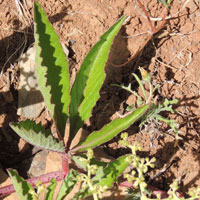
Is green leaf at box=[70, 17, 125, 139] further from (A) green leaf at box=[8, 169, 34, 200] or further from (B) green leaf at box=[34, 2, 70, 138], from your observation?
(A) green leaf at box=[8, 169, 34, 200]

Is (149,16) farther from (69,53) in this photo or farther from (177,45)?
(69,53)

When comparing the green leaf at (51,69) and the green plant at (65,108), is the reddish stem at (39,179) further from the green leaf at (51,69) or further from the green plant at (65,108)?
the green leaf at (51,69)

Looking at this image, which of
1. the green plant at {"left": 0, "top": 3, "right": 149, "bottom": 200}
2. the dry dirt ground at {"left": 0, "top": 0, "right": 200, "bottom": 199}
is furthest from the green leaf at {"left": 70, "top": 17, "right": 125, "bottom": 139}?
the dry dirt ground at {"left": 0, "top": 0, "right": 200, "bottom": 199}

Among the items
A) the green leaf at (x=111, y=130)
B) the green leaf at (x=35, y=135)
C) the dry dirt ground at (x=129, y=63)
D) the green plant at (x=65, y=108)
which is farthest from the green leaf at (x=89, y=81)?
the dry dirt ground at (x=129, y=63)

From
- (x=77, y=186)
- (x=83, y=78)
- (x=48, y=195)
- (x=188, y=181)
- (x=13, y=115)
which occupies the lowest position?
(x=188, y=181)

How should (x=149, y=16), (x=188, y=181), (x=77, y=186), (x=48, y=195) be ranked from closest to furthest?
1. (x=48, y=195)
2. (x=77, y=186)
3. (x=188, y=181)
4. (x=149, y=16)

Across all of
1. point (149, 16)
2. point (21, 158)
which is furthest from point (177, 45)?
point (21, 158)

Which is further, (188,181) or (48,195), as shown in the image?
(188,181)
